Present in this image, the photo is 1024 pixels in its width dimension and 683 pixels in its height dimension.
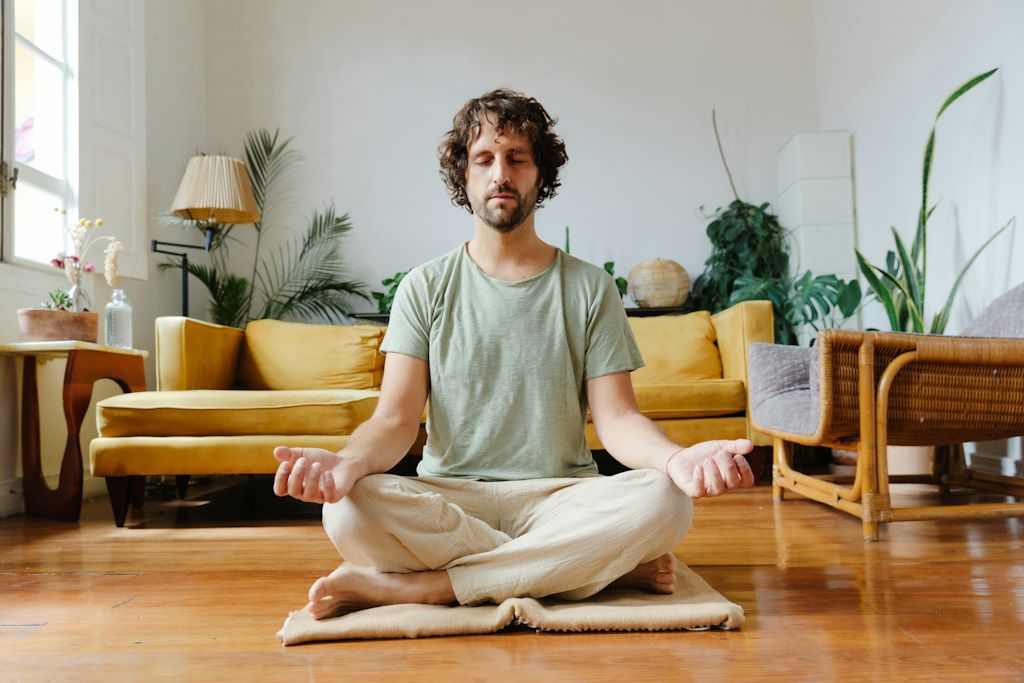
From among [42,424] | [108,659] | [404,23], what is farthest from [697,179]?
[108,659]

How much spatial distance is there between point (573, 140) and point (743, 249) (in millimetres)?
1154

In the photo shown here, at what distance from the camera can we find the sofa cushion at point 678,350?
12.8 ft

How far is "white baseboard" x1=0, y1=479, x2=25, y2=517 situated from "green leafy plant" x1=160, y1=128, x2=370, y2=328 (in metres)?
1.70

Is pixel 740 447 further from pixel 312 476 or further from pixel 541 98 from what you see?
pixel 541 98

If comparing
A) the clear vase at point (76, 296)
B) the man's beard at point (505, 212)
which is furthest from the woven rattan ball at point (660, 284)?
the man's beard at point (505, 212)

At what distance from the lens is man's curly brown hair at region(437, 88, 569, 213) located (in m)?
1.67

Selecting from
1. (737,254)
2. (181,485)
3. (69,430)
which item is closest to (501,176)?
(69,430)

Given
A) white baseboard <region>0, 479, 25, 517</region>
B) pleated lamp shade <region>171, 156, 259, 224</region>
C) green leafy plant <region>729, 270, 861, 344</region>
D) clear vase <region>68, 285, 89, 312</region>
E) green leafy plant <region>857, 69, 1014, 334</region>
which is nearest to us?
white baseboard <region>0, 479, 25, 517</region>

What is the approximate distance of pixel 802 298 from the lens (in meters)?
4.19

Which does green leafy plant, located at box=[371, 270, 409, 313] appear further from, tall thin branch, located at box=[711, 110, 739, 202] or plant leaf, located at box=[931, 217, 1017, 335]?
plant leaf, located at box=[931, 217, 1017, 335]

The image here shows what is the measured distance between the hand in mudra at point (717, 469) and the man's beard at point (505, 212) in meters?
0.58

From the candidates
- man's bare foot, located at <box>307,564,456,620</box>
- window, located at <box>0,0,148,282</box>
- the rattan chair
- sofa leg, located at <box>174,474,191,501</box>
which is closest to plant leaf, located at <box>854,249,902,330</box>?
the rattan chair

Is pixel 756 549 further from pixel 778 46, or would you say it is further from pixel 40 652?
pixel 778 46

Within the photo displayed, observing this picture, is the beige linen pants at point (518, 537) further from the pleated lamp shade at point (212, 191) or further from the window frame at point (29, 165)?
the pleated lamp shade at point (212, 191)
